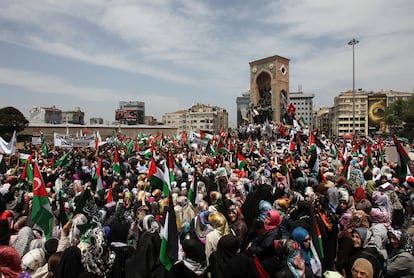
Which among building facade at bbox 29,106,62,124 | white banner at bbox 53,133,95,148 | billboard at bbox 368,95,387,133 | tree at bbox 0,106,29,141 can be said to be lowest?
white banner at bbox 53,133,95,148

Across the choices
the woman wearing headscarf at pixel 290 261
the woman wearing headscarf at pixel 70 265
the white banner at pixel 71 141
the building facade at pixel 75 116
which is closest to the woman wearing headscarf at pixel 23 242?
the woman wearing headscarf at pixel 70 265

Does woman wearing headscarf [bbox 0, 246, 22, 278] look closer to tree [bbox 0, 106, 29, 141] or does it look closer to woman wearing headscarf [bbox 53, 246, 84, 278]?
woman wearing headscarf [bbox 53, 246, 84, 278]

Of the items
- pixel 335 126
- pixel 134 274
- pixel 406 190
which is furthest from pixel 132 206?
pixel 335 126

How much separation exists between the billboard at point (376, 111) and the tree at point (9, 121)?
72.8 metres

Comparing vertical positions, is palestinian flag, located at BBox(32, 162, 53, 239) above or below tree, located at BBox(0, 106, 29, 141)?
below

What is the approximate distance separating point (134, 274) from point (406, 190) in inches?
264

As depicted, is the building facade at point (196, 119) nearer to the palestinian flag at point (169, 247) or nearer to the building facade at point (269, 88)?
the building facade at point (269, 88)

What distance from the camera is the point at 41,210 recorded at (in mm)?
5406

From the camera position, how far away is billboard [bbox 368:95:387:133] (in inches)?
2972

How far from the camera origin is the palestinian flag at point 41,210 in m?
5.25

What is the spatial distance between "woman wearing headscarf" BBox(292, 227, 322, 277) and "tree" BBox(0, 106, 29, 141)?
44.9m

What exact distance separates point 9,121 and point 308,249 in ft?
152

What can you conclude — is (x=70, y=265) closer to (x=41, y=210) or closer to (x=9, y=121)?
(x=41, y=210)

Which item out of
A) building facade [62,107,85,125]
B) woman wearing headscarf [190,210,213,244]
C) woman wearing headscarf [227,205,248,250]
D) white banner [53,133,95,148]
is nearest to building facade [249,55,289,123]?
white banner [53,133,95,148]
